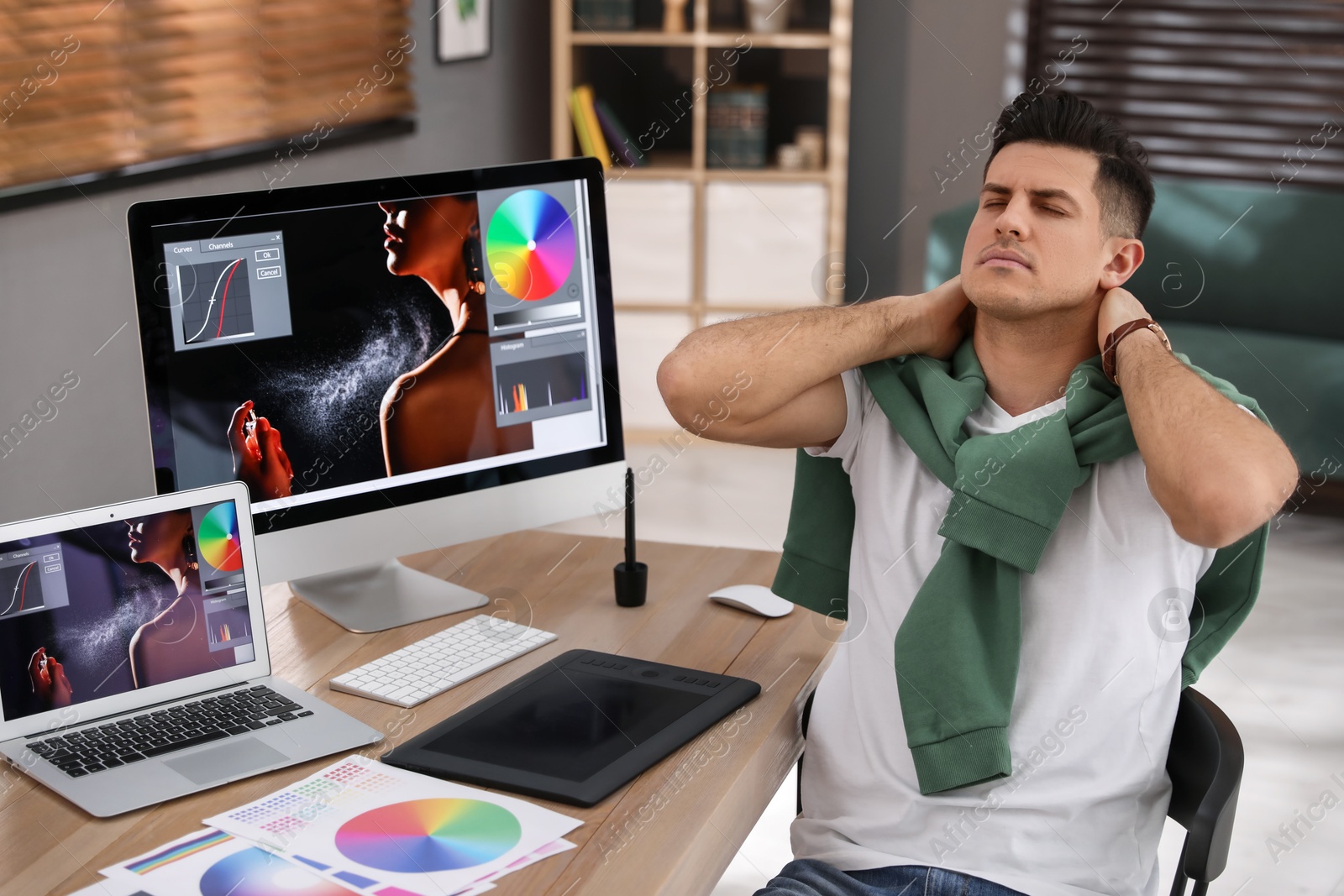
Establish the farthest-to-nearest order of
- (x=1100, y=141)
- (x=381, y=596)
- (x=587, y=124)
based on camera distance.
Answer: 1. (x=587, y=124)
2. (x=381, y=596)
3. (x=1100, y=141)

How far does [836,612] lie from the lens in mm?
1662

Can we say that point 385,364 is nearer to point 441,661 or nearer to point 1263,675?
point 441,661

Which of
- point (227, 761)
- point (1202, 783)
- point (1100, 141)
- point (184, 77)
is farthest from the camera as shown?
point (184, 77)

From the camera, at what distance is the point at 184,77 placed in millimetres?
3125

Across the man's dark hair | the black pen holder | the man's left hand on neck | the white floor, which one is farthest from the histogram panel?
the white floor

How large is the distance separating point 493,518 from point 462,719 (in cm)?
42

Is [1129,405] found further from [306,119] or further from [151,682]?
[306,119]

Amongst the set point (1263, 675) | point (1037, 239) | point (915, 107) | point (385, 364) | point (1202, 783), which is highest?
point (915, 107)

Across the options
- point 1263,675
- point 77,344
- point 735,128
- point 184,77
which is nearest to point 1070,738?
point 1263,675

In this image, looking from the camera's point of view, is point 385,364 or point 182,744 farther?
point 385,364

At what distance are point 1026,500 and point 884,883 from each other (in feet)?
1.50

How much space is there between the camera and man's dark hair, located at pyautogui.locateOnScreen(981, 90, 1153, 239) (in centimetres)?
162

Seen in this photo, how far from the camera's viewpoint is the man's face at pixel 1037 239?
1.58 meters

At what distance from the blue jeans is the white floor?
0.91 meters
